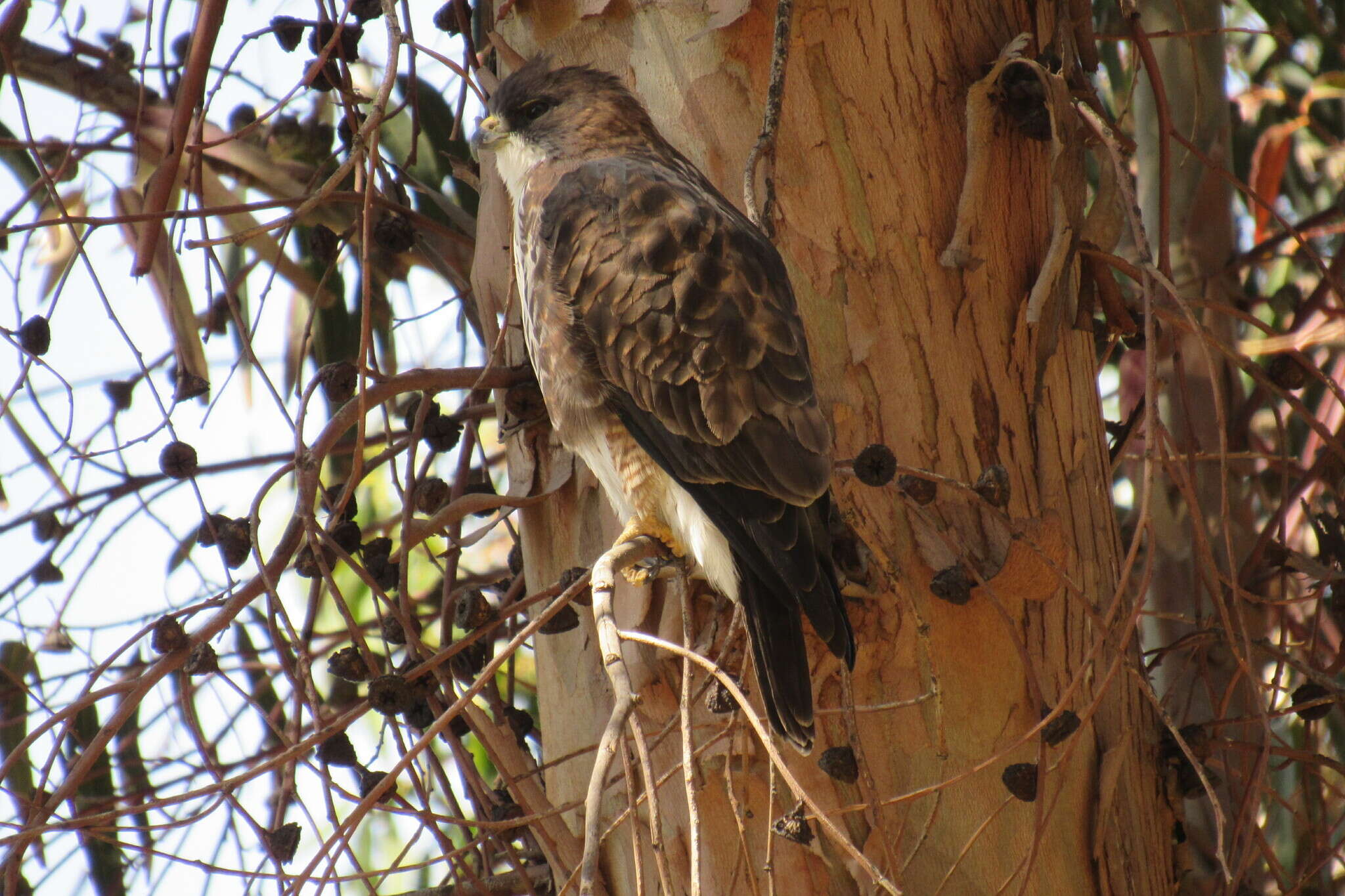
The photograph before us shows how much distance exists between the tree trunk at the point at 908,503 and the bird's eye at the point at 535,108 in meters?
0.12

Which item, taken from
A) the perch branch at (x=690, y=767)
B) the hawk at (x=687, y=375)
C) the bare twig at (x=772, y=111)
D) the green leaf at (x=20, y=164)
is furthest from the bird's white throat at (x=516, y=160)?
the green leaf at (x=20, y=164)

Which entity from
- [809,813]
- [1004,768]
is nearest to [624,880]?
[809,813]

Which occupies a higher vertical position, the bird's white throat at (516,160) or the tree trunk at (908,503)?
the bird's white throat at (516,160)

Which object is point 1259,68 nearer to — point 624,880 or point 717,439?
point 717,439

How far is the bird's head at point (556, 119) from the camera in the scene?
6.39 feet

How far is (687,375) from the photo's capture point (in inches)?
68.6

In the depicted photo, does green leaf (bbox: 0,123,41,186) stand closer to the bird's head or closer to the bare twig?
the bird's head

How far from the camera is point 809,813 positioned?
1679 millimetres

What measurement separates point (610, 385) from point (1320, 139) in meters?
2.76

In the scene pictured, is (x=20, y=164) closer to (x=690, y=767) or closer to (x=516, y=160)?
(x=516, y=160)

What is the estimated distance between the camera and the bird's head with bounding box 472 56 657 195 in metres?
1.95

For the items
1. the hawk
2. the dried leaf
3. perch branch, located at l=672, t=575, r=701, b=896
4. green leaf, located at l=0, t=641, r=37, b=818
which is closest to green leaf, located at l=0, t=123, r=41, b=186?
green leaf, located at l=0, t=641, r=37, b=818

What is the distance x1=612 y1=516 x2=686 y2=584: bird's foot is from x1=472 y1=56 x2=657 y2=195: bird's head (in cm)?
55

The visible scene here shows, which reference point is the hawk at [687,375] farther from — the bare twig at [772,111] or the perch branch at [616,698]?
the perch branch at [616,698]
